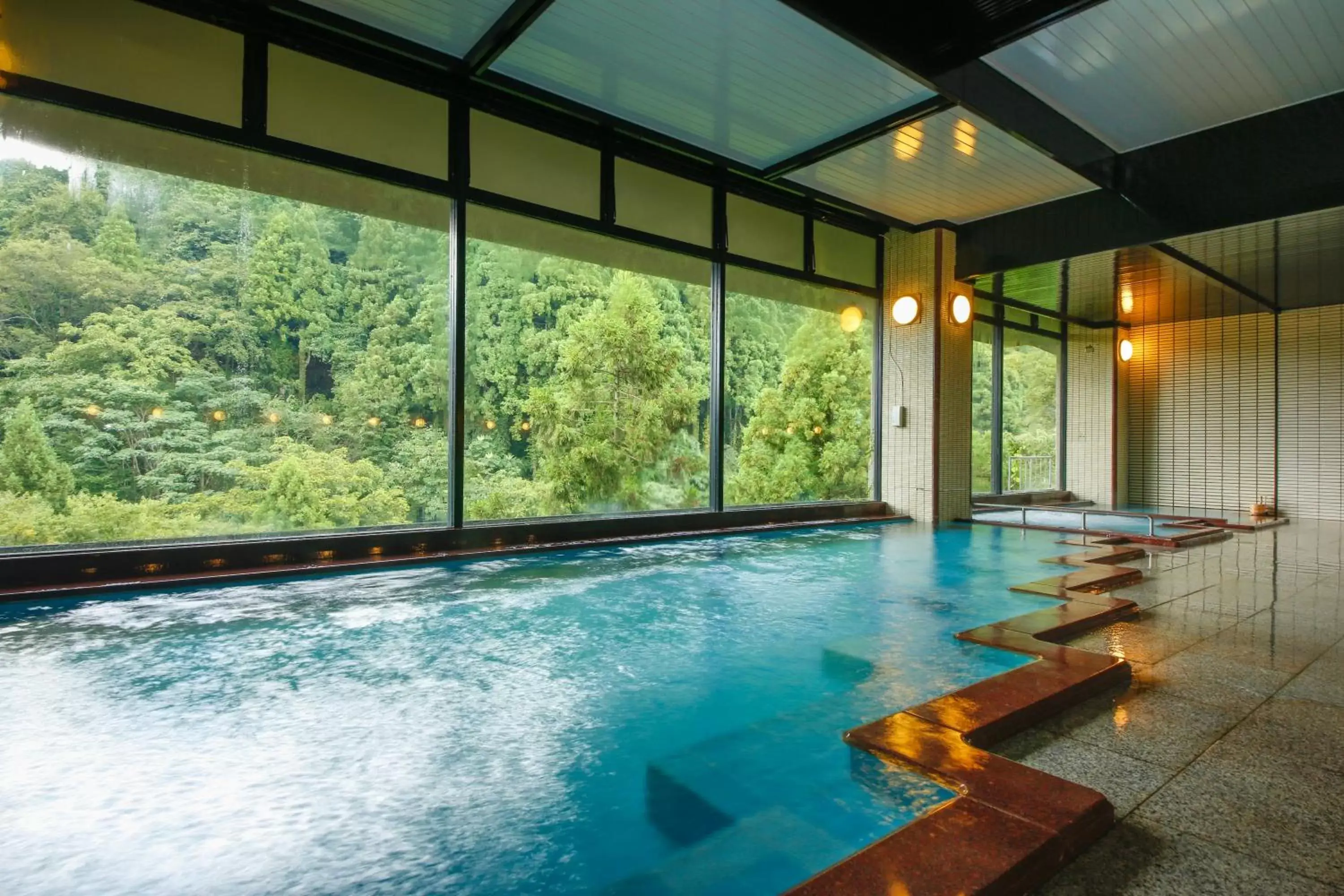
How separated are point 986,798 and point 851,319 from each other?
22.9 ft

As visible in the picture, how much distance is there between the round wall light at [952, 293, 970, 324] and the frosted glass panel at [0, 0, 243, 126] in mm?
6854

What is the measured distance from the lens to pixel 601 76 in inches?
187

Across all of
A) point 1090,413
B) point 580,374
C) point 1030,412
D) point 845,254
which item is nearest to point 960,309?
point 845,254

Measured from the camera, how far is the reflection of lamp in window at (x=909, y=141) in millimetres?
5234

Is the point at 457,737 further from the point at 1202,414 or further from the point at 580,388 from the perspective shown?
the point at 1202,414

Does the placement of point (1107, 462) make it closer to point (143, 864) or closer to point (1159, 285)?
point (1159, 285)

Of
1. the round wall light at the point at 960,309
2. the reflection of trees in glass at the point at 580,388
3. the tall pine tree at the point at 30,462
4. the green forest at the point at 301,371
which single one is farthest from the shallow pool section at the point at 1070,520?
the tall pine tree at the point at 30,462

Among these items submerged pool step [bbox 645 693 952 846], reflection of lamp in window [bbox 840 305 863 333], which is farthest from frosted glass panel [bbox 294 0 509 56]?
reflection of lamp in window [bbox 840 305 863 333]

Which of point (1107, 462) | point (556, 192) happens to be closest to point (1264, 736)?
point (556, 192)

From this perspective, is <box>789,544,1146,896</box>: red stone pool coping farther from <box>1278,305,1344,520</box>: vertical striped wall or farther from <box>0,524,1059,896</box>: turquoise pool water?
<box>1278,305,1344,520</box>: vertical striped wall

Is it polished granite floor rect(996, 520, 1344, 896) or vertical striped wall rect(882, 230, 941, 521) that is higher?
vertical striped wall rect(882, 230, 941, 521)

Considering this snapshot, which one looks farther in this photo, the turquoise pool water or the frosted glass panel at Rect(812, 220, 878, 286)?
the frosted glass panel at Rect(812, 220, 878, 286)

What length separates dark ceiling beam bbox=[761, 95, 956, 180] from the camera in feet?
15.9

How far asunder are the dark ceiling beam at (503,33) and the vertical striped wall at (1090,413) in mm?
9304
